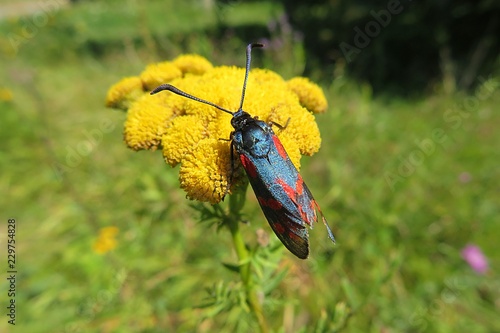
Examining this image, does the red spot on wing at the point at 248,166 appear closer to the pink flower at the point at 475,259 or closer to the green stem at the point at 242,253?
the green stem at the point at 242,253

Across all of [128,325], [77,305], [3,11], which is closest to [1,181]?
[77,305]

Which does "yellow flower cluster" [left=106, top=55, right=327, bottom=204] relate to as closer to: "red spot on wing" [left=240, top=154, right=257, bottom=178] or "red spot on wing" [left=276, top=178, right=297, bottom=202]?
"red spot on wing" [left=240, top=154, right=257, bottom=178]

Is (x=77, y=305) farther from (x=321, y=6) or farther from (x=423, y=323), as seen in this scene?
(x=321, y=6)

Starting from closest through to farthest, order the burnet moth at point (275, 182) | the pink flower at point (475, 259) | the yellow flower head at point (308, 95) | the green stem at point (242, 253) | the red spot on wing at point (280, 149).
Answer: the burnet moth at point (275, 182), the red spot on wing at point (280, 149), the green stem at point (242, 253), the yellow flower head at point (308, 95), the pink flower at point (475, 259)

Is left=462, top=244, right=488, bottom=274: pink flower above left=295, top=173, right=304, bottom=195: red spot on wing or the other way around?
the other way around

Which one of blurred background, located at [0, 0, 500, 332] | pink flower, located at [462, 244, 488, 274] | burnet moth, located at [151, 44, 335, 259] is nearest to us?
burnet moth, located at [151, 44, 335, 259]

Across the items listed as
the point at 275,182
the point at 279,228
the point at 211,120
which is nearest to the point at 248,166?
the point at 275,182

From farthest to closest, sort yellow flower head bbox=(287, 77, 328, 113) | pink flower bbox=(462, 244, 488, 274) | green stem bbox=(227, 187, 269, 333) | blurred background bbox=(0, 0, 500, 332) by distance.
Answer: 1. pink flower bbox=(462, 244, 488, 274)
2. blurred background bbox=(0, 0, 500, 332)
3. yellow flower head bbox=(287, 77, 328, 113)
4. green stem bbox=(227, 187, 269, 333)

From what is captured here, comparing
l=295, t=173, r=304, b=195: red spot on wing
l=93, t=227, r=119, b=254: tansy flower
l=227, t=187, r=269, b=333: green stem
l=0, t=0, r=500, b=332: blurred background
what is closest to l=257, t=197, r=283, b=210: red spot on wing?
l=295, t=173, r=304, b=195: red spot on wing

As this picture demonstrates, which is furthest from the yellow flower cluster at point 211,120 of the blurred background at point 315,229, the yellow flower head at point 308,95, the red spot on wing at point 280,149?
the blurred background at point 315,229
